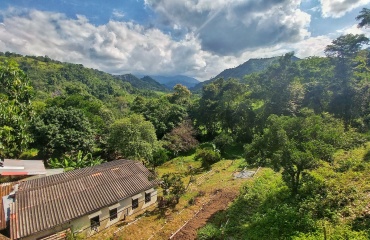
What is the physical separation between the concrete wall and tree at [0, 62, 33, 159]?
10.4 metres

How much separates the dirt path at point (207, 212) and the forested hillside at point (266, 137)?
3.45 ft

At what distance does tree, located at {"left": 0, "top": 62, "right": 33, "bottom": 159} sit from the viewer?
7.50 metres

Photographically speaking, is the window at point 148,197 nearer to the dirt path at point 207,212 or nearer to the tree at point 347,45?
the dirt path at point 207,212

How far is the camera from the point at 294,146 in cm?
1386

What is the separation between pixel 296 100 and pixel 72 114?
37.7 meters

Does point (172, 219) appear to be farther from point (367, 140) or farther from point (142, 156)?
point (367, 140)

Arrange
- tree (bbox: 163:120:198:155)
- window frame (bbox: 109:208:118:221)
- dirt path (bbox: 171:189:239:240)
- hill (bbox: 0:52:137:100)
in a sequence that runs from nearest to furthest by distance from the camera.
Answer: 1. dirt path (bbox: 171:189:239:240)
2. window frame (bbox: 109:208:118:221)
3. tree (bbox: 163:120:198:155)
4. hill (bbox: 0:52:137:100)

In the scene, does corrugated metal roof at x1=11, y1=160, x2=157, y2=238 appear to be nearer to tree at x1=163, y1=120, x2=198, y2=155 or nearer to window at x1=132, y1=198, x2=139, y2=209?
window at x1=132, y1=198, x2=139, y2=209

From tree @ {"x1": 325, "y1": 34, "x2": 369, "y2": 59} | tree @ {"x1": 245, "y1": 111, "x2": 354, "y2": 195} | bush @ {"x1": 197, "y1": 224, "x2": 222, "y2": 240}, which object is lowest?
bush @ {"x1": 197, "y1": 224, "x2": 222, "y2": 240}

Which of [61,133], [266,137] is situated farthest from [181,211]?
[61,133]

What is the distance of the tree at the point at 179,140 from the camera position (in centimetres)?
3815

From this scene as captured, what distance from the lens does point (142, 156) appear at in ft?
103

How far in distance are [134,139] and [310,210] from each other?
23.5 m

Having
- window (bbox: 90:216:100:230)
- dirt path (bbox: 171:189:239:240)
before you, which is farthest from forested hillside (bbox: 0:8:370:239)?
window (bbox: 90:216:100:230)
